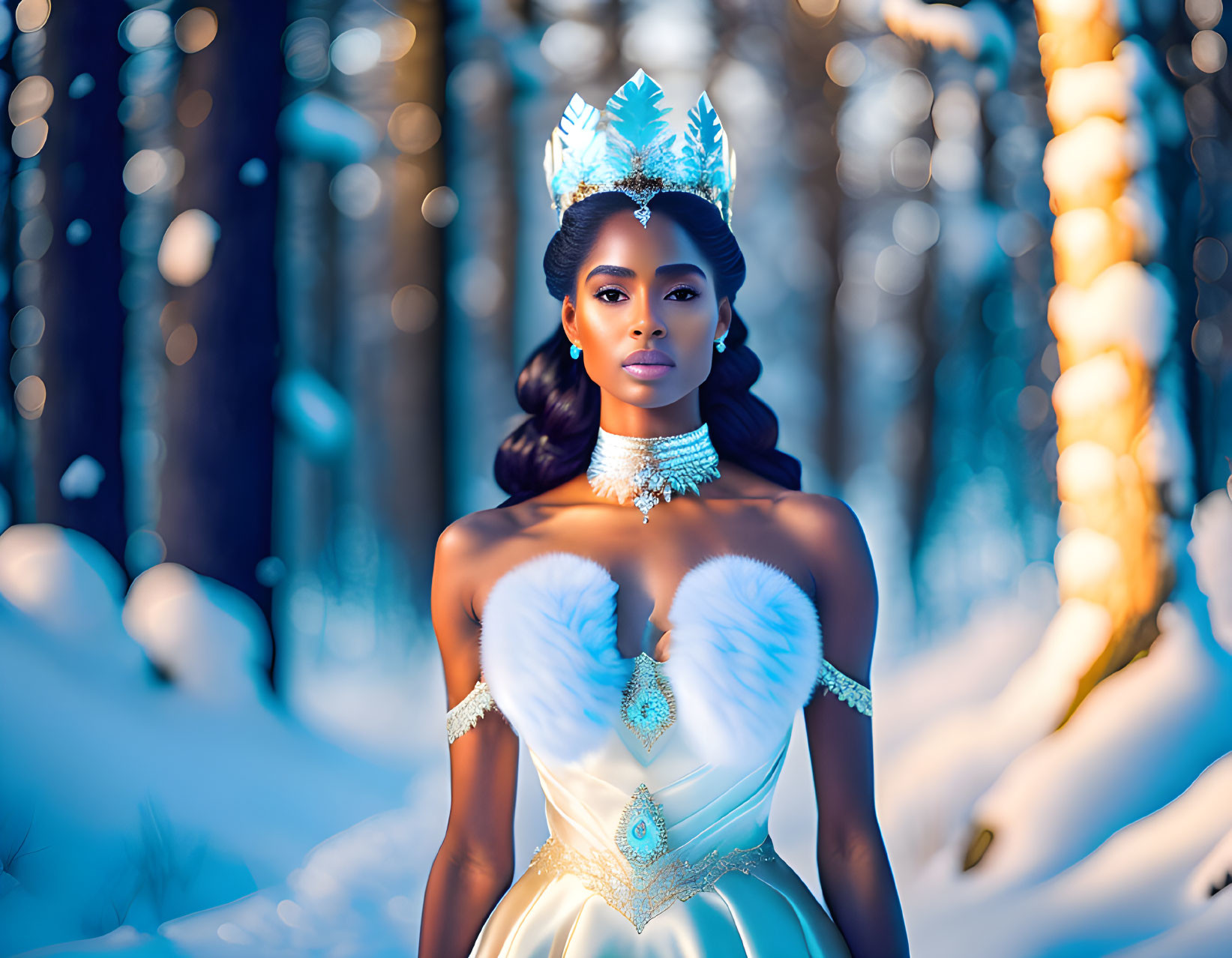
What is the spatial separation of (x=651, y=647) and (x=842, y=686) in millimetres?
319

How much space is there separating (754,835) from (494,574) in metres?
0.60

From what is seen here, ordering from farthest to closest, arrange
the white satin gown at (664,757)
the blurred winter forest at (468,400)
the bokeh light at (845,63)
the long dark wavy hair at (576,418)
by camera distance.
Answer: the bokeh light at (845,63)
the blurred winter forest at (468,400)
the long dark wavy hair at (576,418)
the white satin gown at (664,757)

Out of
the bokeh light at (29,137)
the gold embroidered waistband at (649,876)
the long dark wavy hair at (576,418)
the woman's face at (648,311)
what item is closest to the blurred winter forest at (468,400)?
the bokeh light at (29,137)

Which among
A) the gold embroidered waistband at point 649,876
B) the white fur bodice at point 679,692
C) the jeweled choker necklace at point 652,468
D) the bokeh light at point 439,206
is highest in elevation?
the bokeh light at point 439,206

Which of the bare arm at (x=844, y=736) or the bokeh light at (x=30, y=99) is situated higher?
the bokeh light at (x=30, y=99)

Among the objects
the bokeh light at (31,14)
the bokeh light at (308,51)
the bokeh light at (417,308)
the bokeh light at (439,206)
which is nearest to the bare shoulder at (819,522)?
the bokeh light at (417,308)

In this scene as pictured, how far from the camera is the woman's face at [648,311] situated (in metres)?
1.44

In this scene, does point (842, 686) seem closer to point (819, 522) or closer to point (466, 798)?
point (819, 522)

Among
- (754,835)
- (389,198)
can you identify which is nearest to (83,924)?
(754,835)

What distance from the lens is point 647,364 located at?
143 centimetres

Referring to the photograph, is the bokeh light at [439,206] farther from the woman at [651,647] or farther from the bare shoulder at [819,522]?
the bare shoulder at [819,522]

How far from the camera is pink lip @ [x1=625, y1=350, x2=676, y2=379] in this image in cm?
143

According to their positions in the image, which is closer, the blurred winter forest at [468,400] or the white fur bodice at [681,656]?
the white fur bodice at [681,656]

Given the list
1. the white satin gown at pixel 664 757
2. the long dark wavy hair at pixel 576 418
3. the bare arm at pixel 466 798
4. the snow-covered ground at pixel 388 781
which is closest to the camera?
the white satin gown at pixel 664 757
